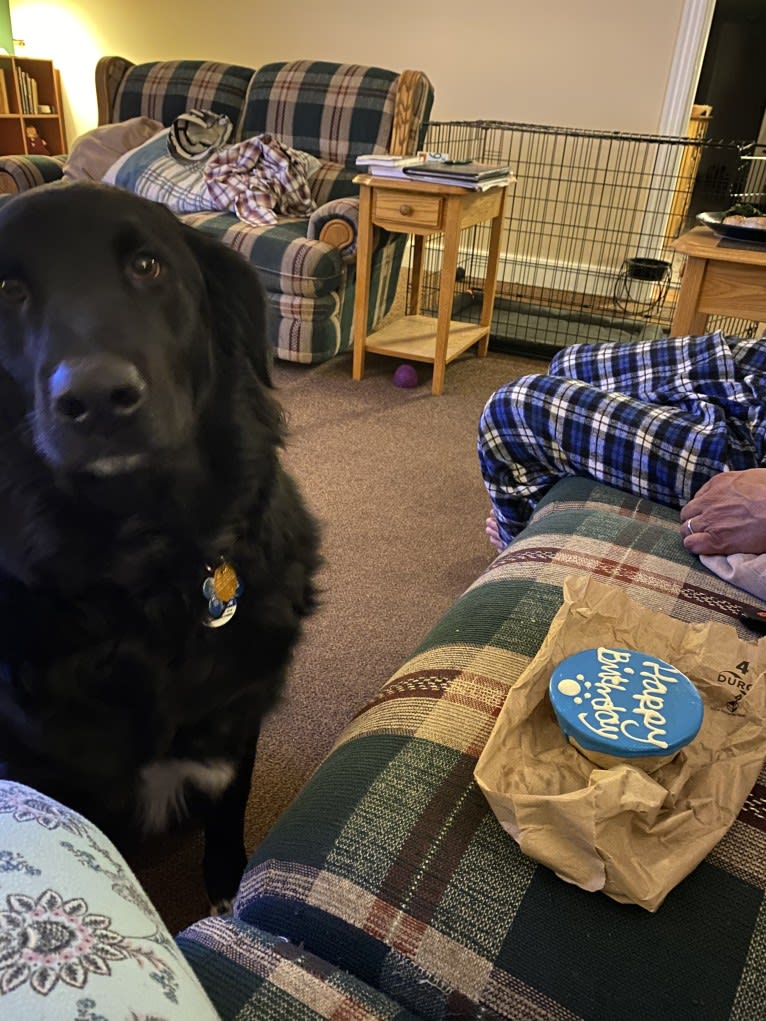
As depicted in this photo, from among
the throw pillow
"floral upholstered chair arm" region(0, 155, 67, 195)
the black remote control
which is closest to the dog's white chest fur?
the black remote control

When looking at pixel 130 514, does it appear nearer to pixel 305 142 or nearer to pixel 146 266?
pixel 146 266

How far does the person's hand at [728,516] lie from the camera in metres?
1.06

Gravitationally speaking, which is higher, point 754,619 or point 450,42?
point 450,42

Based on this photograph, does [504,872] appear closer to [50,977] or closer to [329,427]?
[50,977]

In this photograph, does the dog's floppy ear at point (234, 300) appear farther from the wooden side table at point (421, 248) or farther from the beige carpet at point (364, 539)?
the wooden side table at point (421, 248)

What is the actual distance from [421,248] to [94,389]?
277 centimetres

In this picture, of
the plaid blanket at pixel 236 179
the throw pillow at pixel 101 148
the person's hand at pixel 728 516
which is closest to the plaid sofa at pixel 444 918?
the person's hand at pixel 728 516

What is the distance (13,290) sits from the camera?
0.80m

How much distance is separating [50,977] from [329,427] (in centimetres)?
227

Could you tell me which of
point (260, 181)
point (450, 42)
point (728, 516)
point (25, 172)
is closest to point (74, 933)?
point (728, 516)

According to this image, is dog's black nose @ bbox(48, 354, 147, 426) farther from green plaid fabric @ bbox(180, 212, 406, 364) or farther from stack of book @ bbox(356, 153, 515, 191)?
stack of book @ bbox(356, 153, 515, 191)

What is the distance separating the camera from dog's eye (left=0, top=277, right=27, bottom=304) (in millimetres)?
796

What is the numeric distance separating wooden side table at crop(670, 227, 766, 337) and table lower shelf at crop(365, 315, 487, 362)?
1.05m

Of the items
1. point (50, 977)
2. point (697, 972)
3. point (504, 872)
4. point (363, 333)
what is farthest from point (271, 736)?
point (363, 333)
